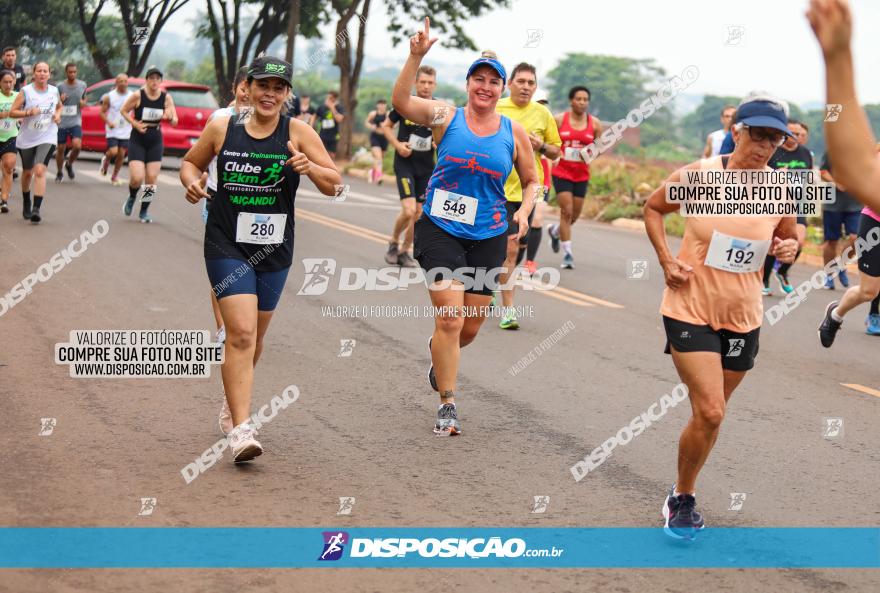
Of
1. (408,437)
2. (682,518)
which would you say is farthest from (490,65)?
(682,518)

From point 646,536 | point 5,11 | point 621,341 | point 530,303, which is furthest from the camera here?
point 5,11

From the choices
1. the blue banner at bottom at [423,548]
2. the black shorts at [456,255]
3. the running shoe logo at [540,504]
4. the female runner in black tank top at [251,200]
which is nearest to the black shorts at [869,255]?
the black shorts at [456,255]

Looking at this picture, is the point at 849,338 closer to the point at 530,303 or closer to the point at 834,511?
the point at 530,303

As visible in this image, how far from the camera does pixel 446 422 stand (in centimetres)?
715

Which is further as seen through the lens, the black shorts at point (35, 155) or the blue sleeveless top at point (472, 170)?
the black shorts at point (35, 155)

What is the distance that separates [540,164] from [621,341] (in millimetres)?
1807

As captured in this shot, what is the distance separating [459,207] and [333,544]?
269 centimetres

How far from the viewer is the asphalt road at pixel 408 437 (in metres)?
5.22

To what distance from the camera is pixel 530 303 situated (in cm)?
1252

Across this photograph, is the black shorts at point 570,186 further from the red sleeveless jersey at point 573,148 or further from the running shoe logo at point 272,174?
the running shoe logo at point 272,174

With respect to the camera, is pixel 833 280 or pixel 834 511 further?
pixel 833 280

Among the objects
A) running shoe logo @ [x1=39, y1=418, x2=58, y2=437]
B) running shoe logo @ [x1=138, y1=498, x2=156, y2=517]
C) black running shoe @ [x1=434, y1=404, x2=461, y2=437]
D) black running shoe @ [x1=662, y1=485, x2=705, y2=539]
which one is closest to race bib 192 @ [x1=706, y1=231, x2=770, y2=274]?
black running shoe @ [x1=662, y1=485, x2=705, y2=539]

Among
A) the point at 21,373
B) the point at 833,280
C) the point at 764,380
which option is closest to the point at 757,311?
the point at 764,380

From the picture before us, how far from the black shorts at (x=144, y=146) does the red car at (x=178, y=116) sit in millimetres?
10143
